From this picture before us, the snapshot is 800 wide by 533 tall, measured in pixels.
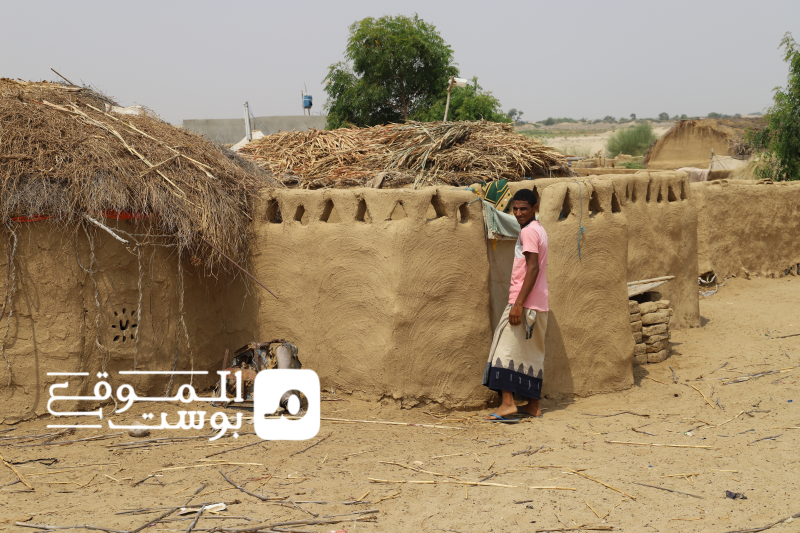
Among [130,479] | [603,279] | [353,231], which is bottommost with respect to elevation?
[130,479]

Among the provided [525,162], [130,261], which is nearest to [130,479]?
[130,261]

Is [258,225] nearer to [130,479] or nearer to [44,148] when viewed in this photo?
[44,148]

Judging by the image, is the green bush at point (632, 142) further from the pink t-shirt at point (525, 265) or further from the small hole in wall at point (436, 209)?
the pink t-shirt at point (525, 265)

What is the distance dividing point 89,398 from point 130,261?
1.06m

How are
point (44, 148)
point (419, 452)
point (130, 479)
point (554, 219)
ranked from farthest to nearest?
point (554, 219), point (44, 148), point (419, 452), point (130, 479)

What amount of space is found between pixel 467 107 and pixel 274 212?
32.8 ft

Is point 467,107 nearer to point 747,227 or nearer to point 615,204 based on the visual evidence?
point 747,227

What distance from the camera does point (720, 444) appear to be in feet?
15.2

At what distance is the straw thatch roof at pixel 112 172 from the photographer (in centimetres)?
500

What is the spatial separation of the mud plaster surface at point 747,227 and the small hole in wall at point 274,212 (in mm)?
A: 7312

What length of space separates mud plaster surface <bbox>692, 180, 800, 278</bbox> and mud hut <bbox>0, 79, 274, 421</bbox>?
764cm

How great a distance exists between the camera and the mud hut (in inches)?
197

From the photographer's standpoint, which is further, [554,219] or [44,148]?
[554,219]

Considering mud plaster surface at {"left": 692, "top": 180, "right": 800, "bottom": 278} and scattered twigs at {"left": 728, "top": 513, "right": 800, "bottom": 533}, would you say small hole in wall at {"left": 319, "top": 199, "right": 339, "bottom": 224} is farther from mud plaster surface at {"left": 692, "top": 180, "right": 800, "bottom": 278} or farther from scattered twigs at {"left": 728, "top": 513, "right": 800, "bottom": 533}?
mud plaster surface at {"left": 692, "top": 180, "right": 800, "bottom": 278}
